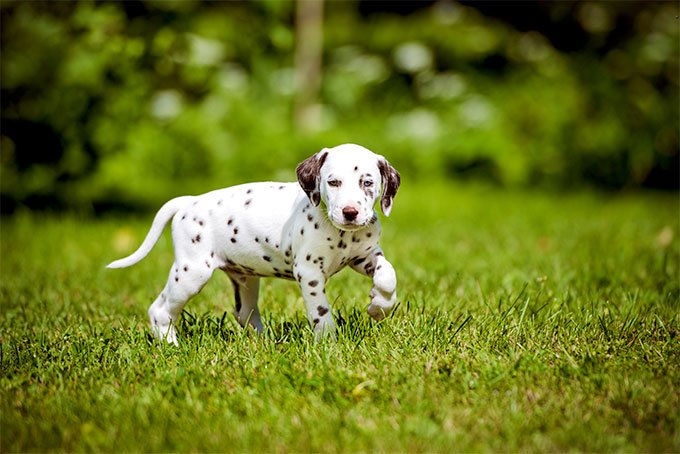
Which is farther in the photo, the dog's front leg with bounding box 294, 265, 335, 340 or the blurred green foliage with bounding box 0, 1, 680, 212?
the blurred green foliage with bounding box 0, 1, 680, 212

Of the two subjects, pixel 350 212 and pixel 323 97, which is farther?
pixel 323 97

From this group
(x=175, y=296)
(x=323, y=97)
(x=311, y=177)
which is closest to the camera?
(x=311, y=177)

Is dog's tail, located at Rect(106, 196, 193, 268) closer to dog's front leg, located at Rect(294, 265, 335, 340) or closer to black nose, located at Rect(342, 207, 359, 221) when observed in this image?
dog's front leg, located at Rect(294, 265, 335, 340)

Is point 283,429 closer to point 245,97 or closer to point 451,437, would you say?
point 451,437

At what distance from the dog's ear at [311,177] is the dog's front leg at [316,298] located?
291 millimetres

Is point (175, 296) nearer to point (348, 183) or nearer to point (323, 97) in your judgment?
point (348, 183)

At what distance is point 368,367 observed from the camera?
3180 millimetres

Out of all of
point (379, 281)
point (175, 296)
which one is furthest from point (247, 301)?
point (379, 281)

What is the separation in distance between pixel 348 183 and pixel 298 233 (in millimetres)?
328

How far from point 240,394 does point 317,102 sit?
7926mm

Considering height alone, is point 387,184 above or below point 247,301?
above

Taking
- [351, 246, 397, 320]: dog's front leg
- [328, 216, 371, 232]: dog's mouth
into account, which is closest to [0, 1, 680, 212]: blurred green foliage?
[351, 246, 397, 320]: dog's front leg

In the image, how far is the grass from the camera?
2.72m

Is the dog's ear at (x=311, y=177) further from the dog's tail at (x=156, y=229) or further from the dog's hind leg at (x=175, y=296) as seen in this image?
the dog's tail at (x=156, y=229)
